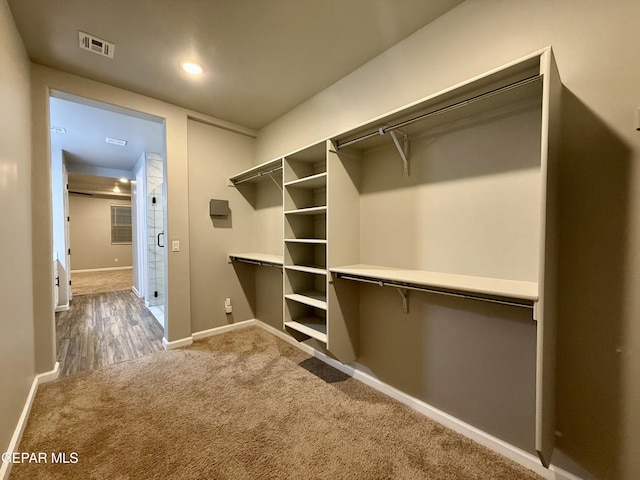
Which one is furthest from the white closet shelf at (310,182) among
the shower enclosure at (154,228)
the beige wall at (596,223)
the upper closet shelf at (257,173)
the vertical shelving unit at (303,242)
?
the shower enclosure at (154,228)

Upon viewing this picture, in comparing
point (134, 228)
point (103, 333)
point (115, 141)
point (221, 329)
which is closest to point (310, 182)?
point (221, 329)

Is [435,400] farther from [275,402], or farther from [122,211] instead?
[122,211]

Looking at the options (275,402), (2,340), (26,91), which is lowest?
(275,402)

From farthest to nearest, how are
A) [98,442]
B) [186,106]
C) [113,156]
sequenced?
1. [113,156]
2. [186,106]
3. [98,442]

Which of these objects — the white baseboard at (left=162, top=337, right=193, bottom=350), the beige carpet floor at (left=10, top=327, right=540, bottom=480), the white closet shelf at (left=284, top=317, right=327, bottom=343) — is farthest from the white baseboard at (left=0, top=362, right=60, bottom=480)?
the white closet shelf at (left=284, top=317, right=327, bottom=343)

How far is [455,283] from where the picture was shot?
1.36 m

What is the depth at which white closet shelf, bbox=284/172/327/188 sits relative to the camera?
211 cm

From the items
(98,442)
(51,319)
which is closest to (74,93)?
(51,319)

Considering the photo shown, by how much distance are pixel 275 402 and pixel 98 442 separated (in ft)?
3.50

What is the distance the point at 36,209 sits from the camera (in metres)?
2.16

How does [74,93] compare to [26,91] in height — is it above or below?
above

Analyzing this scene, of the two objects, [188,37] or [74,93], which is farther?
[74,93]

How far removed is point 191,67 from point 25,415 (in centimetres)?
279

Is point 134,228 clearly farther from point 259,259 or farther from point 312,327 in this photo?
point 312,327
